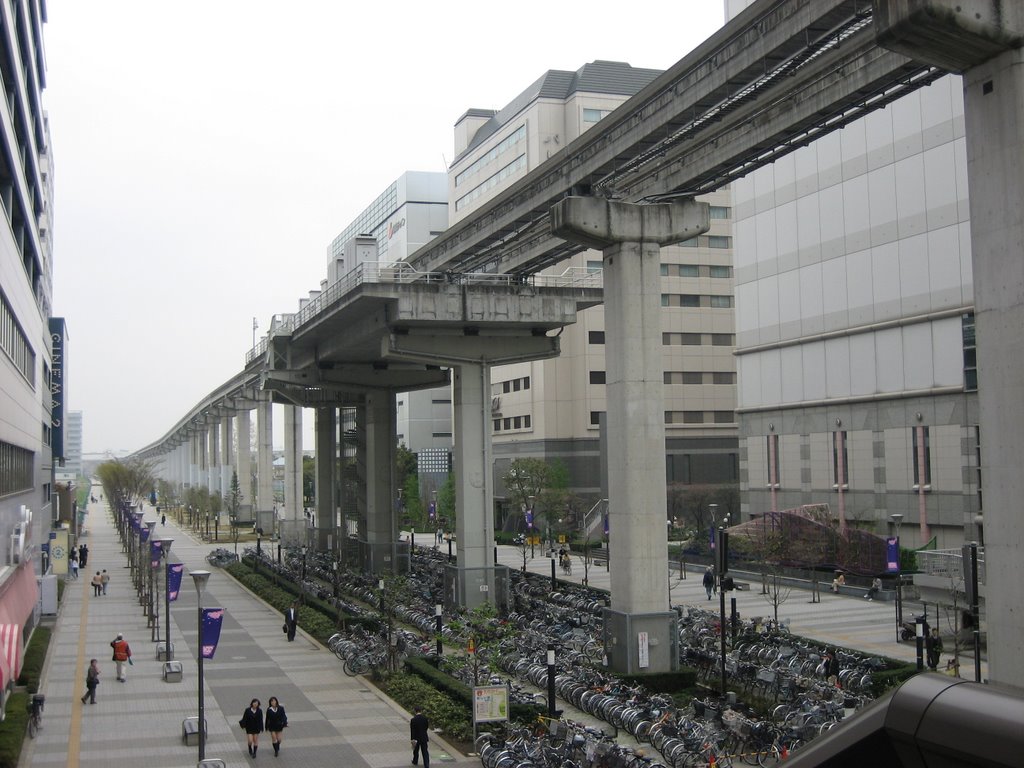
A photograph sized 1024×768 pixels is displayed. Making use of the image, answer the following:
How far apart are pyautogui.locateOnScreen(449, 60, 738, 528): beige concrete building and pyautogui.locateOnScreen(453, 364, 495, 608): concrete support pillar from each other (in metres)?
42.5

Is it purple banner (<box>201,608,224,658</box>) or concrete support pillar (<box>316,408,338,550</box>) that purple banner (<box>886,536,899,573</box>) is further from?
concrete support pillar (<box>316,408,338,550</box>)

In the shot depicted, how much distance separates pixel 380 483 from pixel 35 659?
27.4m

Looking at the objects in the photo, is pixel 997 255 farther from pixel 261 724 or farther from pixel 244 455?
pixel 244 455

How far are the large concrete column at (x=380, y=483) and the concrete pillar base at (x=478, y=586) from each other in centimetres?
1562

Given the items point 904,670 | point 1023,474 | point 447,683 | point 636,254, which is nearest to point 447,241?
point 636,254

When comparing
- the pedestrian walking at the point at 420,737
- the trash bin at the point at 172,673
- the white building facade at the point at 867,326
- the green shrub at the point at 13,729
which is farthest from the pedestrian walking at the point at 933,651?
the green shrub at the point at 13,729

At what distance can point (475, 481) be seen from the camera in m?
42.8

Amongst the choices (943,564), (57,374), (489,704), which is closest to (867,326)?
(943,564)

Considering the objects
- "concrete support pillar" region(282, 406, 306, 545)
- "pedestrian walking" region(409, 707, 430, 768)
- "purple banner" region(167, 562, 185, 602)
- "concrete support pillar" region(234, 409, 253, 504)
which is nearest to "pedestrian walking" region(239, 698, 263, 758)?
"pedestrian walking" region(409, 707, 430, 768)

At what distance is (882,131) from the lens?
51219 millimetres

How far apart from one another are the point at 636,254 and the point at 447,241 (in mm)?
15059

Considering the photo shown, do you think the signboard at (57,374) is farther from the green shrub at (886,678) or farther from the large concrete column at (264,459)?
the green shrub at (886,678)

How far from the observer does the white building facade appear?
47812 mm

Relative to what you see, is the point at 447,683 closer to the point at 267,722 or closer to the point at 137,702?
the point at 267,722
